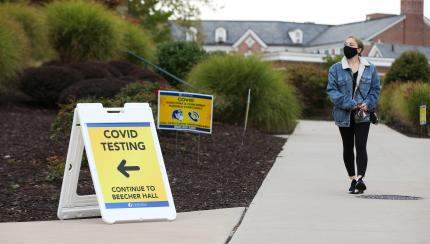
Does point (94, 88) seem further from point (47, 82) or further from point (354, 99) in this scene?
point (354, 99)

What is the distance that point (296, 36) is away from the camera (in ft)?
340

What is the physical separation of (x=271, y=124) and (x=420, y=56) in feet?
44.4

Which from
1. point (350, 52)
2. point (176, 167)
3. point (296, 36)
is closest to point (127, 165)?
point (350, 52)

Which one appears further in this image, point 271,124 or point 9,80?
point 271,124

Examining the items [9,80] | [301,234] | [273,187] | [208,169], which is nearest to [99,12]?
[9,80]

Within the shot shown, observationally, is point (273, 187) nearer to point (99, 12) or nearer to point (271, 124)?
point (271, 124)

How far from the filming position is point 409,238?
23.4 feet

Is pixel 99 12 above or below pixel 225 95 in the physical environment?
above

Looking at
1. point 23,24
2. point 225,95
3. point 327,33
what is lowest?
point 327,33

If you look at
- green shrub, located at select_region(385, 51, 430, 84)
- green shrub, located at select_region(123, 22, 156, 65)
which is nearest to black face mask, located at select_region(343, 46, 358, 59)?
green shrub, located at select_region(123, 22, 156, 65)

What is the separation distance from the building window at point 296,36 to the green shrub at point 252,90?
82766 mm

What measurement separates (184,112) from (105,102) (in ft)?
4.91

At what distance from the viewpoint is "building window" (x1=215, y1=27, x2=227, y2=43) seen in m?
102

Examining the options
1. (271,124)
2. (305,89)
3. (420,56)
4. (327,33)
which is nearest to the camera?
(271,124)
